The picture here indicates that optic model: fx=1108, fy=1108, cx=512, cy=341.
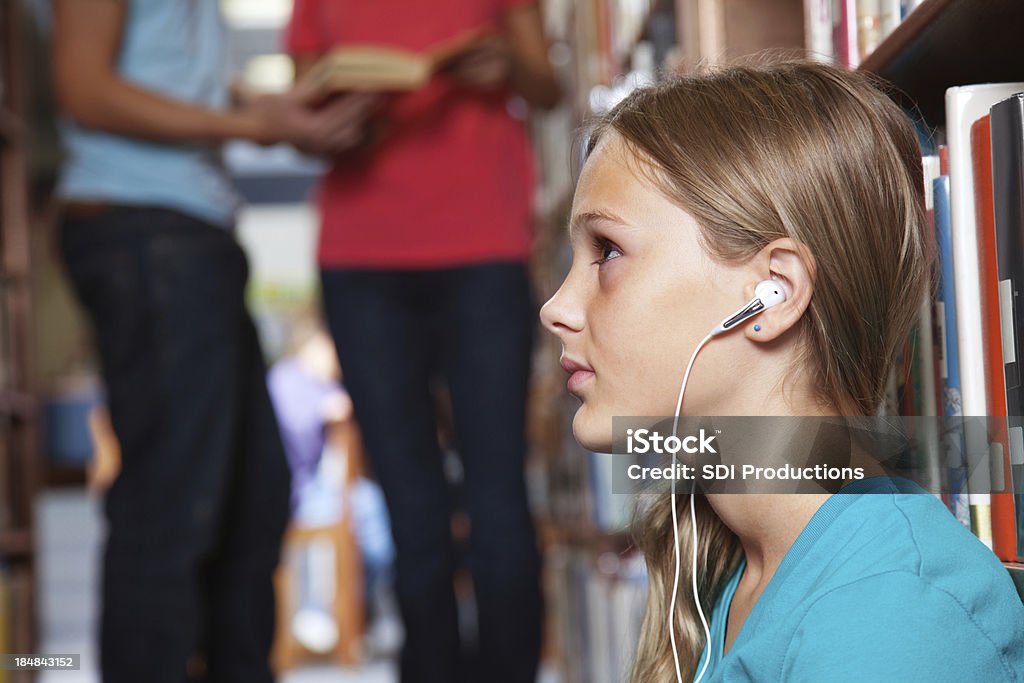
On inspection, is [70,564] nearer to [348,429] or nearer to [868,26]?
[348,429]

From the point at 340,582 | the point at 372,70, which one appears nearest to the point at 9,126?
the point at 372,70

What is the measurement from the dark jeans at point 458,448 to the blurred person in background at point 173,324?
0.50ft

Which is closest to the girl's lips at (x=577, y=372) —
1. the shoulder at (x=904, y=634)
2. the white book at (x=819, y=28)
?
the shoulder at (x=904, y=634)

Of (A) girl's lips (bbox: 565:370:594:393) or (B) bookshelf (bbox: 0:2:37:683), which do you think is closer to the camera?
(A) girl's lips (bbox: 565:370:594:393)

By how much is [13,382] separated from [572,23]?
1.36 meters

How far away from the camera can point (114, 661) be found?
51.7 inches

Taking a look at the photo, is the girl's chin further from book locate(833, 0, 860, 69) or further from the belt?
the belt

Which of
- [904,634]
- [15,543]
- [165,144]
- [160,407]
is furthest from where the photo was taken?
[15,543]

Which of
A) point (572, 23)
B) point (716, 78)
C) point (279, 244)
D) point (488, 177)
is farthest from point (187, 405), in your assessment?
point (279, 244)

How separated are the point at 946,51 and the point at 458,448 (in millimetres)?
929

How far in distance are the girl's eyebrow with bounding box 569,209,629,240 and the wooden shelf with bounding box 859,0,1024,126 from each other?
0.25 meters

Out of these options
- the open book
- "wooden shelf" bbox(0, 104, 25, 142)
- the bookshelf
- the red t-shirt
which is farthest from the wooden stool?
the open book

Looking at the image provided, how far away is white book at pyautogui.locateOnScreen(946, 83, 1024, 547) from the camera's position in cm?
73

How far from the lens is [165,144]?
1.46 meters
